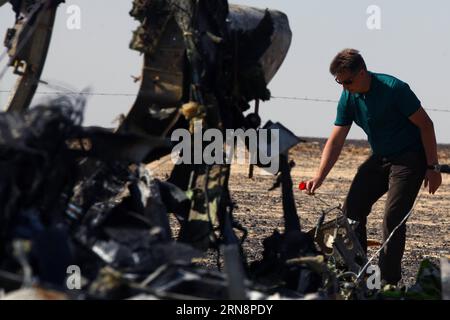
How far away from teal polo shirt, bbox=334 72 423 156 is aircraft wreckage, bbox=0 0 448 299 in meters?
0.72

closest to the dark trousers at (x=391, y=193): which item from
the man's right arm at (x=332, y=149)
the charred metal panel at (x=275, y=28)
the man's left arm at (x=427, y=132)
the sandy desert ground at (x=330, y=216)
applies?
the man's left arm at (x=427, y=132)

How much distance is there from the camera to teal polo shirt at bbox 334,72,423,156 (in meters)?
8.75

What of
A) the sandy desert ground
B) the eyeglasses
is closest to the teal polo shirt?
the eyeglasses

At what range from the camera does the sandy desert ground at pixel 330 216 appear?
12473 mm

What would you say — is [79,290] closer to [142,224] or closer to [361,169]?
[142,224]

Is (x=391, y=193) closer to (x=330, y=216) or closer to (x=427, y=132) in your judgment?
(x=427, y=132)

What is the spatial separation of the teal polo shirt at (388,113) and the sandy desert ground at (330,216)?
111 cm

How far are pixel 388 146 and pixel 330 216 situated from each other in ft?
24.5

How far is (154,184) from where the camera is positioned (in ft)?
25.0

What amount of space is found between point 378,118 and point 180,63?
1775 millimetres

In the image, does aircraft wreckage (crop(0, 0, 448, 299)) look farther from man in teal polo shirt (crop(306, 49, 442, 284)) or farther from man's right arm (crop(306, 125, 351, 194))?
man's right arm (crop(306, 125, 351, 194))

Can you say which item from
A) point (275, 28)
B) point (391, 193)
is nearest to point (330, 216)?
point (391, 193)

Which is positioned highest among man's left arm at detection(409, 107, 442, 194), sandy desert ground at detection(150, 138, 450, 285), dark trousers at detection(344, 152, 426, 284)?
man's left arm at detection(409, 107, 442, 194)

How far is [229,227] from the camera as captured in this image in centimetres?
769
